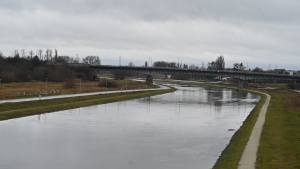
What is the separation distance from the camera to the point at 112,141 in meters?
27.2

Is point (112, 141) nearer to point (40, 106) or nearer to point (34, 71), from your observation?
point (40, 106)

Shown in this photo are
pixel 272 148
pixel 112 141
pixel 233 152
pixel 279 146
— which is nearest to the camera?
pixel 233 152

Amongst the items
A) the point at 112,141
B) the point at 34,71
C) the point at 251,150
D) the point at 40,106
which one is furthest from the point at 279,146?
the point at 34,71

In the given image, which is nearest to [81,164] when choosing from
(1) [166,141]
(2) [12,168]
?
(2) [12,168]

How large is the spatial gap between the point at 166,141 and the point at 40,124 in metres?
12.9

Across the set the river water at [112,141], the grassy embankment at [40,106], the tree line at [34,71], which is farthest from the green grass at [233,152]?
the tree line at [34,71]

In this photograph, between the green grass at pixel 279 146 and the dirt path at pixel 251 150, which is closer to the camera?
the dirt path at pixel 251 150

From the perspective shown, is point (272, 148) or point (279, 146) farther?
point (279, 146)

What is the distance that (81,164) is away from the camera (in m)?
20.5

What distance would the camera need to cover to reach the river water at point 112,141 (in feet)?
68.8

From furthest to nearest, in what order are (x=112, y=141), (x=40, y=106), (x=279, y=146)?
(x=40, y=106), (x=112, y=141), (x=279, y=146)

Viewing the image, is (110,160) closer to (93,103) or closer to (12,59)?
(93,103)

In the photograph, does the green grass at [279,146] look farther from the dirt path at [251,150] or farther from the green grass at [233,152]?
the green grass at [233,152]

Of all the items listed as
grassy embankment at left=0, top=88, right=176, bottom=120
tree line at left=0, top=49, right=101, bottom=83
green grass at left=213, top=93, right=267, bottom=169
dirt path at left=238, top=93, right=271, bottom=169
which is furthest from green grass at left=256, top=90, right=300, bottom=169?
tree line at left=0, top=49, right=101, bottom=83
